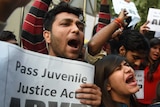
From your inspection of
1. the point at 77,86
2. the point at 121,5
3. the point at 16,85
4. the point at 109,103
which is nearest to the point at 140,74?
the point at 121,5

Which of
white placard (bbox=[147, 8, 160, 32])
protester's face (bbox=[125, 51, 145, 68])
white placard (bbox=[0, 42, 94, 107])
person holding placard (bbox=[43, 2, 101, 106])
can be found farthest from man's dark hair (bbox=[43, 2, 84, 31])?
white placard (bbox=[147, 8, 160, 32])

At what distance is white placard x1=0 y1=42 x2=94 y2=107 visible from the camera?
1683mm

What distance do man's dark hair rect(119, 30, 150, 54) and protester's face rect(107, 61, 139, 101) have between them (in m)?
1.02

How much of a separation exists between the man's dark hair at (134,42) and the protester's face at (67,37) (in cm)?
118

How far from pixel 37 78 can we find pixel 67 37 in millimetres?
529

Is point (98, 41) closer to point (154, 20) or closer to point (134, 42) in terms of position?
Answer: point (134, 42)

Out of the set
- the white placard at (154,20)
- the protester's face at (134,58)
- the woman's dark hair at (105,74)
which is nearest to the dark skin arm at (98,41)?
the woman's dark hair at (105,74)

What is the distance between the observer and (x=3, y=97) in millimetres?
1655

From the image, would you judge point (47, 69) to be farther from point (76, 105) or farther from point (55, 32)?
point (55, 32)

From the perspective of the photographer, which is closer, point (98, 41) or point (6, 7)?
point (6, 7)

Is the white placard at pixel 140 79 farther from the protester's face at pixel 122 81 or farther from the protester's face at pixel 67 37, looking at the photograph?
the protester's face at pixel 67 37

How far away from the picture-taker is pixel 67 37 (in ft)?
7.47

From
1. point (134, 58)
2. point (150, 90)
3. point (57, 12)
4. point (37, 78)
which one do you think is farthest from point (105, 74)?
point (150, 90)

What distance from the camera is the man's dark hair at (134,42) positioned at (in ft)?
11.6
